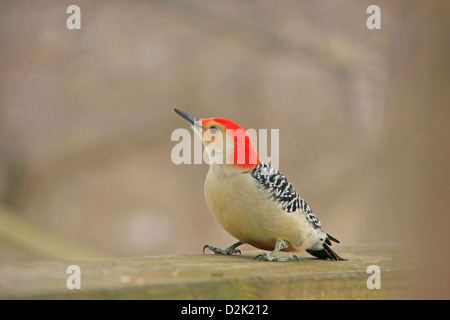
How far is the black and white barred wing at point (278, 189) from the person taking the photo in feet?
7.91

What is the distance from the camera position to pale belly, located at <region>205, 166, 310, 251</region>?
7.64ft

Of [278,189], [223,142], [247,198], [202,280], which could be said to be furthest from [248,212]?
[202,280]

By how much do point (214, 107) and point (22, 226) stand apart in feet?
8.73

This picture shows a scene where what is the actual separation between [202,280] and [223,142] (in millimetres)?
933

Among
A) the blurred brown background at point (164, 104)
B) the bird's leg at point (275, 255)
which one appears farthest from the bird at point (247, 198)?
the blurred brown background at point (164, 104)

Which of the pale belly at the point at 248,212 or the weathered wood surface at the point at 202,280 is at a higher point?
the pale belly at the point at 248,212

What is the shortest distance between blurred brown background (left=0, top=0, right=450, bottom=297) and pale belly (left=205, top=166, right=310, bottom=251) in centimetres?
277

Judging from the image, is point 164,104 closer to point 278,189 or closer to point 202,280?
point 278,189

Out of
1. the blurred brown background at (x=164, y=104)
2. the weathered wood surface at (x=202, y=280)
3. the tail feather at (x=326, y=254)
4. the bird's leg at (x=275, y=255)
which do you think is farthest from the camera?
the blurred brown background at (x=164, y=104)

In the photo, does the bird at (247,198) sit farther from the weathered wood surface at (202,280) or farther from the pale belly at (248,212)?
the weathered wood surface at (202,280)

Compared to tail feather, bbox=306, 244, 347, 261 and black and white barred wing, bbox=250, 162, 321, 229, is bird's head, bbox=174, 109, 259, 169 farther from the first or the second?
tail feather, bbox=306, 244, 347, 261

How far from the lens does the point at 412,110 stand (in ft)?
3.76

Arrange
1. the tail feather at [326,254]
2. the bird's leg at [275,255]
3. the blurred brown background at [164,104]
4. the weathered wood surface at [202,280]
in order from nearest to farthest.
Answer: the weathered wood surface at [202,280] → the bird's leg at [275,255] → the tail feather at [326,254] → the blurred brown background at [164,104]
